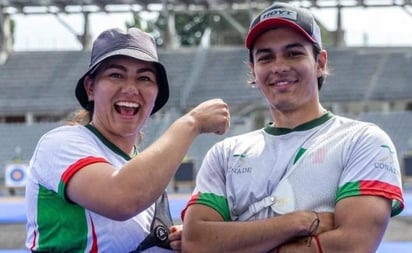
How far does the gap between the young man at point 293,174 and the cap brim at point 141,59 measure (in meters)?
0.31

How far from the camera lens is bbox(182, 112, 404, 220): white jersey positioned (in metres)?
2.15

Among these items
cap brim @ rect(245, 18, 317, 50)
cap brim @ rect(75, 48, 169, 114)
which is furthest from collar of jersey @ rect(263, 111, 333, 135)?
cap brim @ rect(75, 48, 169, 114)

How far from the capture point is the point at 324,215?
7.05 ft

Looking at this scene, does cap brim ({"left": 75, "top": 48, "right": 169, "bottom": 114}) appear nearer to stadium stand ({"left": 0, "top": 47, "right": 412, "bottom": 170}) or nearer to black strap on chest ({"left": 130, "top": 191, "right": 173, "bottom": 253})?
black strap on chest ({"left": 130, "top": 191, "right": 173, "bottom": 253})

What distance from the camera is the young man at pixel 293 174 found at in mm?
2123

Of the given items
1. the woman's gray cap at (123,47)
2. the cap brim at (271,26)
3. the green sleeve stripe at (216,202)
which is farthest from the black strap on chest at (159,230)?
the cap brim at (271,26)

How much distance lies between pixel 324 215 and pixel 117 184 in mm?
659

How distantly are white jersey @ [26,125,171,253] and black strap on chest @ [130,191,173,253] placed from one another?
2.2 inches

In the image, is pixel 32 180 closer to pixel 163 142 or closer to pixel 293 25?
pixel 163 142

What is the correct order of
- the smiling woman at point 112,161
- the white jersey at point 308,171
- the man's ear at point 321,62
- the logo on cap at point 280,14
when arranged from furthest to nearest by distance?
1. the man's ear at point 321,62
2. the logo on cap at point 280,14
3. the white jersey at point 308,171
4. the smiling woman at point 112,161

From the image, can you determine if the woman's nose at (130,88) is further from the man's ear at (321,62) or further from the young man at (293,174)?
the man's ear at (321,62)

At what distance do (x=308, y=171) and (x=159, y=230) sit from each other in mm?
593

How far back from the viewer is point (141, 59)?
2.29 metres

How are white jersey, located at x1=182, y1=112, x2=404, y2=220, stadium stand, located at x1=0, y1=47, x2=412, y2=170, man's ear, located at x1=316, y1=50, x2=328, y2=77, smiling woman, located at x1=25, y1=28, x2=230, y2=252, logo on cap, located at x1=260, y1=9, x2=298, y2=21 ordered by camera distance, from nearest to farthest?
smiling woman, located at x1=25, y1=28, x2=230, y2=252 → white jersey, located at x1=182, y1=112, x2=404, y2=220 → logo on cap, located at x1=260, y1=9, x2=298, y2=21 → man's ear, located at x1=316, y1=50, x2=328, y2=77 → stadium stand, located at x1=0, y1=47, x2=412, y2=170
